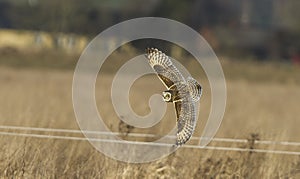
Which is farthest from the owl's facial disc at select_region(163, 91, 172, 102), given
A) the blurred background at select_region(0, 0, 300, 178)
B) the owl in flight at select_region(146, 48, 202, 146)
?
the blurred background at select_region(0, 0, 300, 178)

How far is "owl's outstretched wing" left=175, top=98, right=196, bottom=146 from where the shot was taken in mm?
6504

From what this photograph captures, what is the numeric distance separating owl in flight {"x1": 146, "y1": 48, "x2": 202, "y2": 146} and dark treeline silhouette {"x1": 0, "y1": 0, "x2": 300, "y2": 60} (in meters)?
37.6

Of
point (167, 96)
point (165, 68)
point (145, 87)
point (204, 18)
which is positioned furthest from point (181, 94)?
point (204, 18)

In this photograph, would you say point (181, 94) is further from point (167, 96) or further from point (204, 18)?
point (204, 18)

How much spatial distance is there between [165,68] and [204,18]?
167 feet

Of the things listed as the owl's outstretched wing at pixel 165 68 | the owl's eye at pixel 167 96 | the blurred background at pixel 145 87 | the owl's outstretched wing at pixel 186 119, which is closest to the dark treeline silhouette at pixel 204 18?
the blurred background at pixel 145 87

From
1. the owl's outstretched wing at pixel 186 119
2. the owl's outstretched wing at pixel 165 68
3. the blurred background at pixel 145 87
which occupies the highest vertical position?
the blurred background at pixel 145 87

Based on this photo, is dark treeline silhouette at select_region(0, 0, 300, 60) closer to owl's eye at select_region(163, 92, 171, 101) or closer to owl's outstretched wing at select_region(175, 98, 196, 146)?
owl's eye at select_region(163, 92, 171, 101)

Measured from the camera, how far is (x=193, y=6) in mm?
52812

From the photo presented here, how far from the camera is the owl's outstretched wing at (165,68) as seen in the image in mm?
6609

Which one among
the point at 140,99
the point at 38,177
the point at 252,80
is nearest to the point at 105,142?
the point at 38,177

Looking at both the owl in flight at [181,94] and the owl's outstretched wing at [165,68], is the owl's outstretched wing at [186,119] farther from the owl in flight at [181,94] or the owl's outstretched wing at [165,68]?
the owl's outstretched wing at [165,68]

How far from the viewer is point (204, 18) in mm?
57312

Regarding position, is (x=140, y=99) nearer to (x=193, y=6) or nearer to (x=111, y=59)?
(x=111, y=59)
